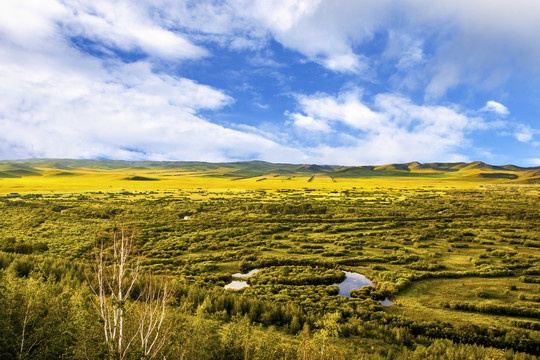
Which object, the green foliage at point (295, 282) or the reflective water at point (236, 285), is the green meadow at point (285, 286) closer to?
the green foliage at point (295, 282)

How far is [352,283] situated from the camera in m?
30.6

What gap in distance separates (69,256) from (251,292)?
27803 millimetres

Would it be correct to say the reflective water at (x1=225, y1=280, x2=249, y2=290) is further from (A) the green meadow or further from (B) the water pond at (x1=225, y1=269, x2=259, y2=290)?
(A) the green meadow

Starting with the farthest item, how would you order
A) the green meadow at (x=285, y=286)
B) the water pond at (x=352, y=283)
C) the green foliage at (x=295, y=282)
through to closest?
the water pond at (x=352, y=283)
the green foliage at (x=295, y=282)
the green meadow at (x=285, y=286)

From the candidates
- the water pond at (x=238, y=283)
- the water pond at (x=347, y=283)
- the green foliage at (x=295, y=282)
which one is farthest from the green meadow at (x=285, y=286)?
the water pond at (x=347, y=283)

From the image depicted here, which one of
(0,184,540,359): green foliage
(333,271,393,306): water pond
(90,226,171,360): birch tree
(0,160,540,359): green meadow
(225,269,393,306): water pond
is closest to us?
(90,226,171,360): birch tree

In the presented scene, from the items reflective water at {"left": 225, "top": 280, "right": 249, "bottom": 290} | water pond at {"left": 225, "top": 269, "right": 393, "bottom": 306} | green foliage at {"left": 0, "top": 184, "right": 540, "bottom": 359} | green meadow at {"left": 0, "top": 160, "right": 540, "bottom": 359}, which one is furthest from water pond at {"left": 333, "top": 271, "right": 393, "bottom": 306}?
reflective water at {"left": 225, "top": 280, "right": 249, "bottom": 290}

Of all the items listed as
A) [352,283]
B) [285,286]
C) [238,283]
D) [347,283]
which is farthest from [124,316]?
[352,283]

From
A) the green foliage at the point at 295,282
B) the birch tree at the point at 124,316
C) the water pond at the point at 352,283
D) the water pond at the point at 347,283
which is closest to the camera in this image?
the birch tree at the point at 124,316

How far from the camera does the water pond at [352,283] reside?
91.2 ft

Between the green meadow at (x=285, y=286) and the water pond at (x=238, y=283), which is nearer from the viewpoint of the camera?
the green meadow at (x=285, y=286)

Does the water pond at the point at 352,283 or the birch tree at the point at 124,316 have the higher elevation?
the birch tree at the point at 124,316

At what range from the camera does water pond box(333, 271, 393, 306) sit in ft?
91.2

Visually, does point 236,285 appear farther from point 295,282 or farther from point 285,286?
point 295,282
